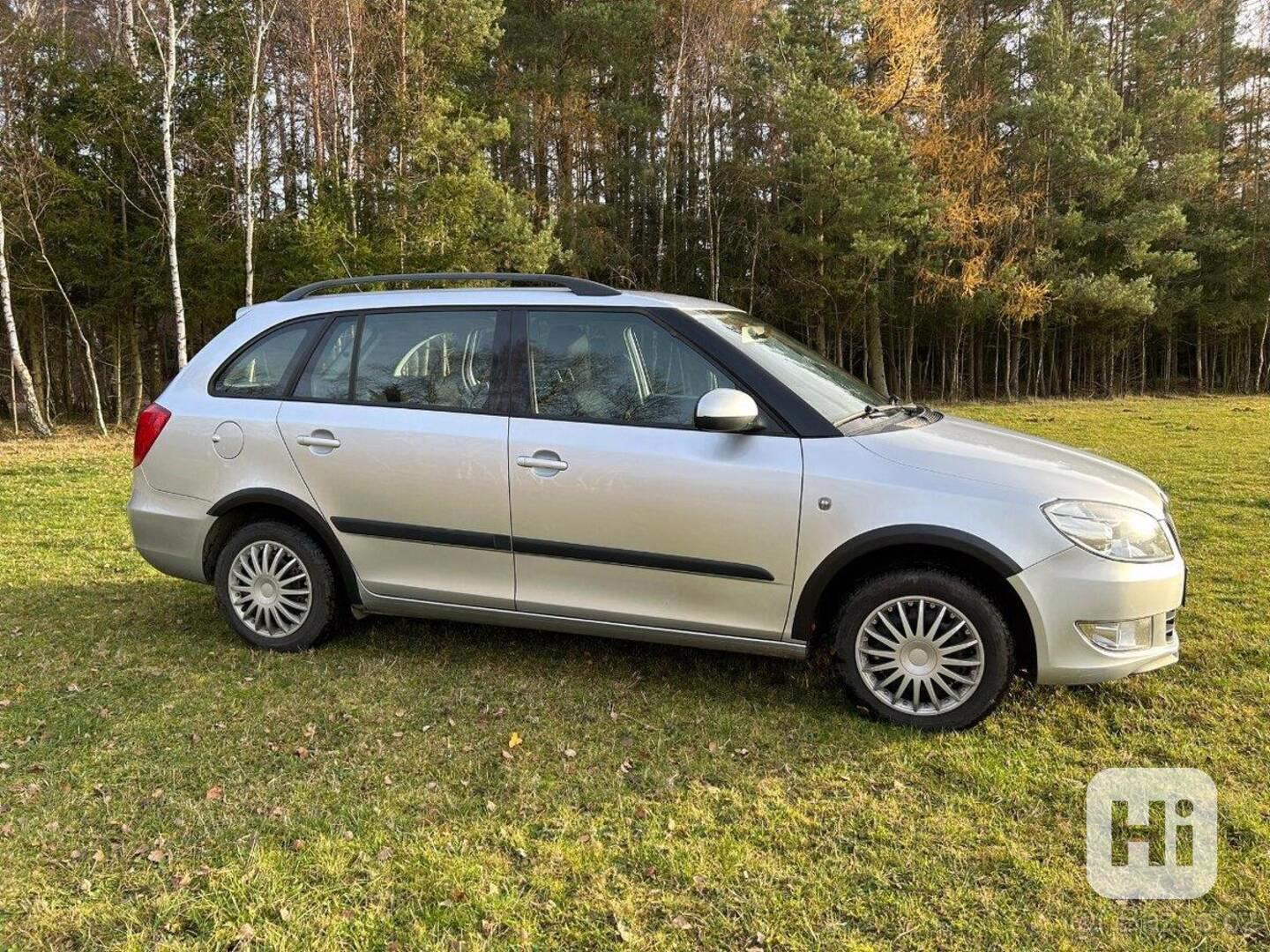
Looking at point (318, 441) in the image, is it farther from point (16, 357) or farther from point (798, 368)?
point (16, 357)

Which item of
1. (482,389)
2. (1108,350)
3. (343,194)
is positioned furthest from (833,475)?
(1108,350)

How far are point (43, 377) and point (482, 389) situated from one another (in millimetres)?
22241

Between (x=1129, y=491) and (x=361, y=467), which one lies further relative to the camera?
(x=361, y=467)

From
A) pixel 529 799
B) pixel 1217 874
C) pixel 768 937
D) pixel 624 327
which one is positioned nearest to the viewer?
pixel 768 937

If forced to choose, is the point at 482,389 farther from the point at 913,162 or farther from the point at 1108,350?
the point at 1108,350

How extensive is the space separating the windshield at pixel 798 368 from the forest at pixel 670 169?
1302cm

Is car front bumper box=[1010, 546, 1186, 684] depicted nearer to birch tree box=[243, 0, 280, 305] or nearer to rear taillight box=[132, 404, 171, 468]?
rear taillight box=[132, 404, 171, 468]

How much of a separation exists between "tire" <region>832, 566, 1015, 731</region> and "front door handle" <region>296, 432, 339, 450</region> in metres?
2.43

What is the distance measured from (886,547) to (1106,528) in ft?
2.65

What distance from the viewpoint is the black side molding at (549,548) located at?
3422mm

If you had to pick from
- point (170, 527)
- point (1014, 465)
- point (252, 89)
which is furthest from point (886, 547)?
point (252, 89)

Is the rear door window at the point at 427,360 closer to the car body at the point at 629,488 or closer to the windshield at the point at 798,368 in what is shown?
the car body at the point at 629,488

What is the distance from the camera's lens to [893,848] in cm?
259

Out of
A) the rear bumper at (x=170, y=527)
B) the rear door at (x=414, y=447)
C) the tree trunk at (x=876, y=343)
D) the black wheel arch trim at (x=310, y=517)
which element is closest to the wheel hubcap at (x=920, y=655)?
the rear door at (x=414, y=447)
